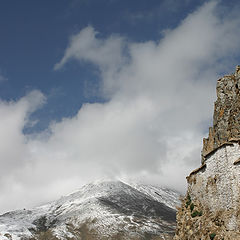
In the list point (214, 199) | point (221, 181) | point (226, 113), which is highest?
point (226, 113)

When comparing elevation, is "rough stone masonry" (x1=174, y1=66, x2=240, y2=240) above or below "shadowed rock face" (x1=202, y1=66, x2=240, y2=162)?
below

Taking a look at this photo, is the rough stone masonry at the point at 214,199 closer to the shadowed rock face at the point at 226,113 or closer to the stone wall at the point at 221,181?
the stone wall at the point at 221,181

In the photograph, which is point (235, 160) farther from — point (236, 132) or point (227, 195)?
point (236, 132)

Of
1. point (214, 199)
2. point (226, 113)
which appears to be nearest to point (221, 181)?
point (214, 199)

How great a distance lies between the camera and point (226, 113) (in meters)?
54.2

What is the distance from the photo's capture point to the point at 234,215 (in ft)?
109

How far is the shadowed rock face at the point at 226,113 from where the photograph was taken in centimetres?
5131

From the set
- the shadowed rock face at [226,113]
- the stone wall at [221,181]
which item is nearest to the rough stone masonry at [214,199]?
the stone wall at [221,181]

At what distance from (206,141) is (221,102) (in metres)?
8.14

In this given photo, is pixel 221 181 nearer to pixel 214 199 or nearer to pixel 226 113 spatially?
pixel 214 199

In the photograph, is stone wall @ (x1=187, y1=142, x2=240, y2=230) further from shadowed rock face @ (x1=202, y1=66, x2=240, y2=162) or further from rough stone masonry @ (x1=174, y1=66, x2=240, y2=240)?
shadowed rock face @ (x1=202, y1=66, x2=240, y2=162)

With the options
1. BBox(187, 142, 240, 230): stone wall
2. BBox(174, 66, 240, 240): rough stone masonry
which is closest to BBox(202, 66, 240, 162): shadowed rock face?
BBox(174, 66, 240, 240): rough stone masonry

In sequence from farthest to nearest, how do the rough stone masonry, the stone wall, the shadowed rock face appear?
the shadowed rock face
the stone wall
the rough stone masonry

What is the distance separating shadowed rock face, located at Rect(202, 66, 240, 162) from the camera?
168 feet
